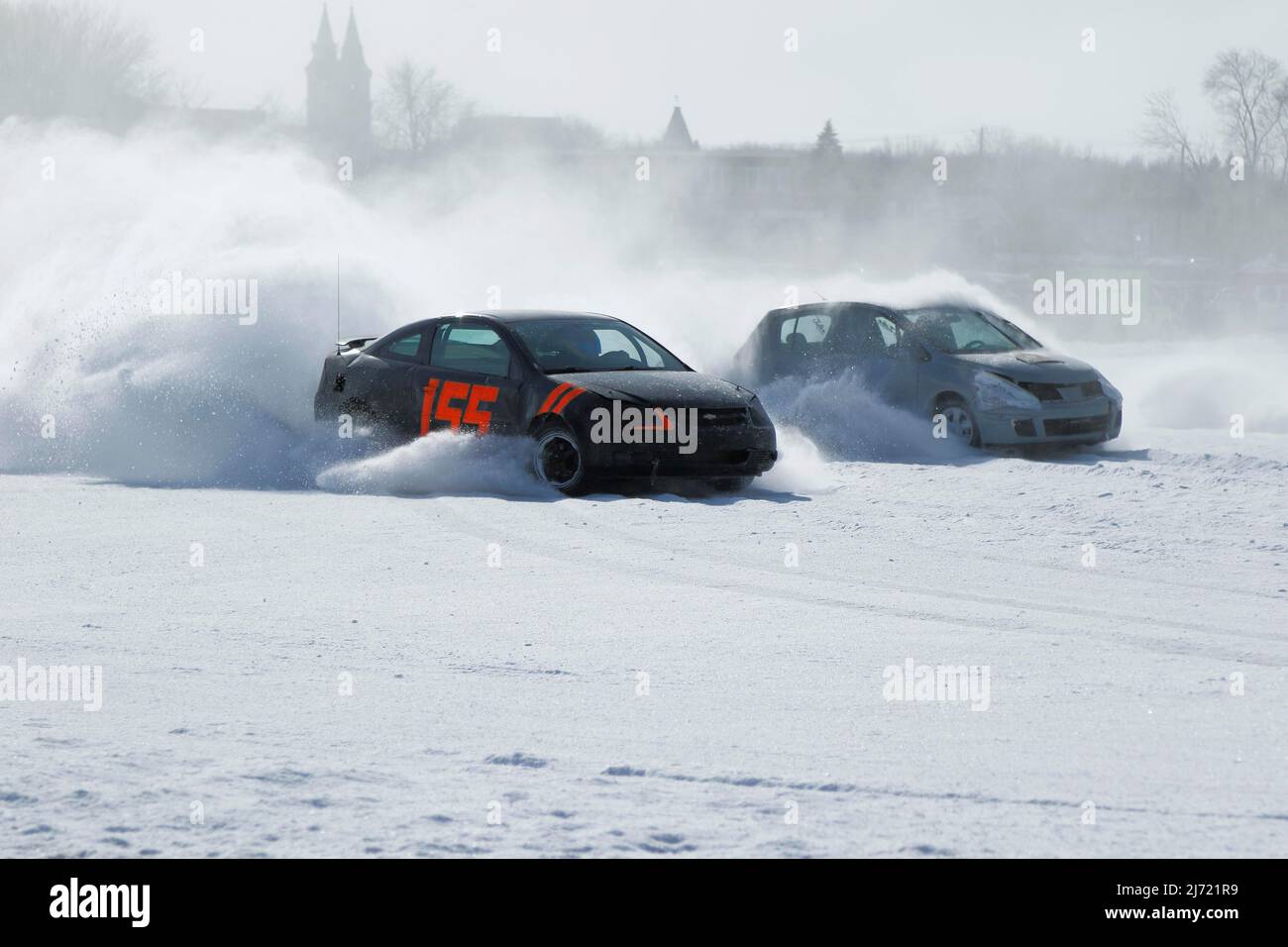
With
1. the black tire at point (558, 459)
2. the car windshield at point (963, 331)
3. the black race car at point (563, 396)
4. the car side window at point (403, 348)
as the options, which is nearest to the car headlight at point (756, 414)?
the black race car at point (563, 396)

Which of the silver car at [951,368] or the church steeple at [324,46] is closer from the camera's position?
the silver car at [951,368]

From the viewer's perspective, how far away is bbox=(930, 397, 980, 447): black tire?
13.9 meters

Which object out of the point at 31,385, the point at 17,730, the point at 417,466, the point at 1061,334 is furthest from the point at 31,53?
the point at 17,730

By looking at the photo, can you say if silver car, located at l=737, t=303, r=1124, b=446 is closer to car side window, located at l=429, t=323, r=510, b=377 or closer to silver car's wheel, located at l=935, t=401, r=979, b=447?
silver car's wheel, located at l=935, t=401, r=979, b=447

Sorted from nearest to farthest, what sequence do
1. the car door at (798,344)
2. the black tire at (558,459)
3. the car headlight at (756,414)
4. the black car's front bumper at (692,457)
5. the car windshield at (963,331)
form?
the black car's front bumper at (692,457), the black tire at (558,459), the car headlight at (756,414), the car windshield at (963,331), the car door at (798,344)

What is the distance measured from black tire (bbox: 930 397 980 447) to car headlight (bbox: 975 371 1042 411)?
0.17 meters

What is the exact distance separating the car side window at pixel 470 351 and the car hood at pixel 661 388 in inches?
25.1

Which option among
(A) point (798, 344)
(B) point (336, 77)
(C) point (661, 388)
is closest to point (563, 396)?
(C) point (661, 388)

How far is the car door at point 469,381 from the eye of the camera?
11.6 m

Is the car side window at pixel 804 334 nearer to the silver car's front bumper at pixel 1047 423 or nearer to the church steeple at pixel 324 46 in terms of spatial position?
the silver car's front bumper at pixel 1047 423

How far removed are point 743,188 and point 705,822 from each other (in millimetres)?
95006

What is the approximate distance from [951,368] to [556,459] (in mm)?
4586

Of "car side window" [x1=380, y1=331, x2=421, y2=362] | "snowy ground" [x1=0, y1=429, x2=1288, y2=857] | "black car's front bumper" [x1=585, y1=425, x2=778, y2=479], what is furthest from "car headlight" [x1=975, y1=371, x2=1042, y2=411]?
"car side window" [x1=380, y1=331, x2=421, y2=362]

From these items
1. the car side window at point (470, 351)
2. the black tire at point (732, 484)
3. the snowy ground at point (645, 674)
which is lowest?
the snowy ground at point (645, 674)
